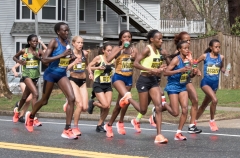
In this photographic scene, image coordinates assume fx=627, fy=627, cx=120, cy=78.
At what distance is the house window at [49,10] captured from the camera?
122ft

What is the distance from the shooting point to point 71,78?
12.4 metres

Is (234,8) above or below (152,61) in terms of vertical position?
above

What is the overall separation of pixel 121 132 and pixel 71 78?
4.76 feet

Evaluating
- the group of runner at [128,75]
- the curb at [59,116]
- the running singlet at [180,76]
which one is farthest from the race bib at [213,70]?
the curb at [59,116]

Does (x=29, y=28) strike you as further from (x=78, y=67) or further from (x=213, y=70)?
(x=213, y=70)

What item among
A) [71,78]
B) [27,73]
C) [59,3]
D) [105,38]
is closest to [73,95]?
[71,78]

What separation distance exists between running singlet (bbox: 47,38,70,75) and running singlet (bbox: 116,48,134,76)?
979 millimetres

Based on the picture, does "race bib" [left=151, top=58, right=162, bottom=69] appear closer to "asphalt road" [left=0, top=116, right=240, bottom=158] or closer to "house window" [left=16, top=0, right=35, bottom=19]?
"asphalt road" [left=0, top=116, right=240, bottom=158]

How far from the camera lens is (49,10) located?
37250 mm

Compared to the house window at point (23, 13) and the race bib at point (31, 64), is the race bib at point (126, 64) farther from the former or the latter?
the house window at point (23, 13)

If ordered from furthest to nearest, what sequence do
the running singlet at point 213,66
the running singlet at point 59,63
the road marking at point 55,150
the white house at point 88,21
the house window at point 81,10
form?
the house window at point 81,10 < the white house at point 88,21 < the running singlet at point 213,66 < the running singlet at point 59,63 < the road marking at point 55,150

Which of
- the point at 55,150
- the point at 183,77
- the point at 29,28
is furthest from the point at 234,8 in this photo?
the point at 55,150

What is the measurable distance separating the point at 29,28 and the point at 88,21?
605 centimetres

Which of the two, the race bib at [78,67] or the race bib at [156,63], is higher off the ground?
the race bib at [156,63]
